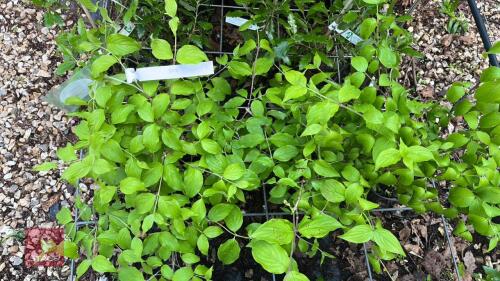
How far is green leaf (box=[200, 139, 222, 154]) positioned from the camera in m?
1.00

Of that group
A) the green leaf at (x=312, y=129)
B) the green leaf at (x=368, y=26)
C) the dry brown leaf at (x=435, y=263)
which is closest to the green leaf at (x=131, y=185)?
the green leaf at (x=312, y=129)

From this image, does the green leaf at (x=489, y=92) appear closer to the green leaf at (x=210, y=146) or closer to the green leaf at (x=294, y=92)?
the green leaf at (x=294, y=92)

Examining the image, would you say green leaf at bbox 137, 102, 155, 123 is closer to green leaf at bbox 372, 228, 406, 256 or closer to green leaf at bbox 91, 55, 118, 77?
green leaf at bbox 91, 55, 118, 77

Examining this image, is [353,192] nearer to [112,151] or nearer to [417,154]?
[417,154]

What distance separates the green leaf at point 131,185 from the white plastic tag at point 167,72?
0.80 feet

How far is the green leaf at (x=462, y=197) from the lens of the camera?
3.15 feet

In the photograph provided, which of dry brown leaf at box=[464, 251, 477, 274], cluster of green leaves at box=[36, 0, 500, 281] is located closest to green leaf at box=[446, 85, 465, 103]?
cluster of green leaves at box=[36, 0, 500, 281]

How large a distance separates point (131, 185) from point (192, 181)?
0.42ft

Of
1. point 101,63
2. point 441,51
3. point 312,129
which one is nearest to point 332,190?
point 312,129

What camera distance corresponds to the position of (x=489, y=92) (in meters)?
0.94

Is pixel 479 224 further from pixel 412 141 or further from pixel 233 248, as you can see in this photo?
pixel 233 248

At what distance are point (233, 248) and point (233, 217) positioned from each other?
0.07 metres

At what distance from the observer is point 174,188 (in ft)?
3.22

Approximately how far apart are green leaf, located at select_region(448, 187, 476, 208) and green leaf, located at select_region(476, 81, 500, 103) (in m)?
0.19
